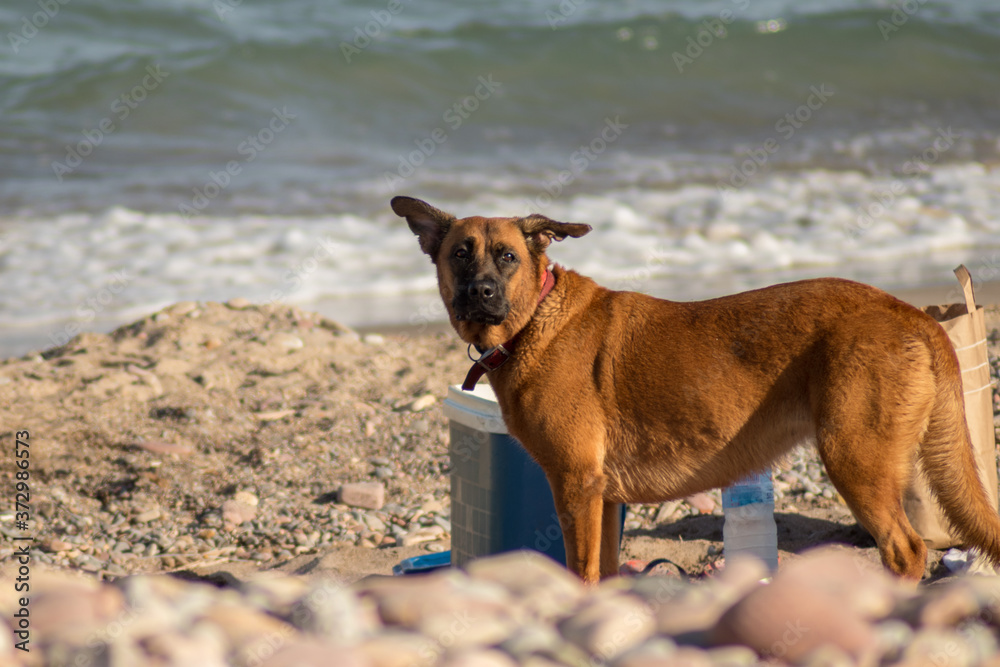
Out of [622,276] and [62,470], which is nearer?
[62,470]

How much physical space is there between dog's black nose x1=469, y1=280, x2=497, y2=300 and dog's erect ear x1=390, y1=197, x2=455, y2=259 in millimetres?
514

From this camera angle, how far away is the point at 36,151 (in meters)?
14.0

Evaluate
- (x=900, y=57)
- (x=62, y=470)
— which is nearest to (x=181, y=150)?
(x=62, y=470)

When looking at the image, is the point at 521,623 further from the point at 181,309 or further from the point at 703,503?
the point at 181,309

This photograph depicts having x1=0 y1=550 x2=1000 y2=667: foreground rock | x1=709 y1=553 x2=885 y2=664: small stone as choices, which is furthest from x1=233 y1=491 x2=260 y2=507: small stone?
x1=709 y1=553 x2=885 y2=664: small stone

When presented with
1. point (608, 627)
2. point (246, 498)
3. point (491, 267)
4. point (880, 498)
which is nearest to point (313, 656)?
point (608, 627)

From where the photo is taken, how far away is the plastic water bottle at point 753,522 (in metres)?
4.15

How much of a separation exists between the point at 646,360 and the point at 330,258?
692 cm

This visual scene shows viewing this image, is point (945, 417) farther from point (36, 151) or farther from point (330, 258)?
point (36, 151)

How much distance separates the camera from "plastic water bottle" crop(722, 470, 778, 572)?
415 centimetres

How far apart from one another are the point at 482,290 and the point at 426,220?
0.61 meters

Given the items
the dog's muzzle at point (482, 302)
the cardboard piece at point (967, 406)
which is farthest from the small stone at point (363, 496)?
the cardboard piece at point (967, 406)

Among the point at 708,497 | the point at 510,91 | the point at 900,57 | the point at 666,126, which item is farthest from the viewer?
the point at 900,57

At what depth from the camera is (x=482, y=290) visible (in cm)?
386
